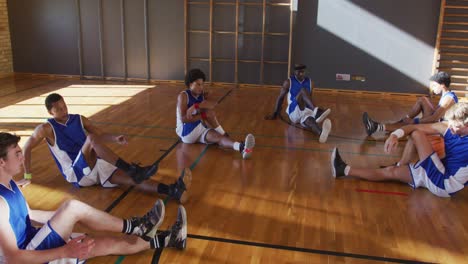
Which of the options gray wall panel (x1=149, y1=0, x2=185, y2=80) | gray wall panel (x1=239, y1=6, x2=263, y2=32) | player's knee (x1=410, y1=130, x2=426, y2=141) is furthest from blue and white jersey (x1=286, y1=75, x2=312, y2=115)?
gray wall panel (x1=149, y1=0, x2=185, y2=80)

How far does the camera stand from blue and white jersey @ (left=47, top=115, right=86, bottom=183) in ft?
14.4

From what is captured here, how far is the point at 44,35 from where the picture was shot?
11.5 m

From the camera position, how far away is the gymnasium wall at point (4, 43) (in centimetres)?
1127

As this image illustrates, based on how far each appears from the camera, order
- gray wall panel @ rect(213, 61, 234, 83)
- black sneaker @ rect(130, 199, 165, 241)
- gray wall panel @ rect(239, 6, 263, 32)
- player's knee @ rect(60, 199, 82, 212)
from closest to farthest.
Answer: player's knee @ rect(60, 199, 82, 212) < black sneaker @ rect(130, 199, 165, 241) < gray wall panel @ rect(239, 6, 263, 32) < gray wall panel @ rect(213, 61, 234, 83)

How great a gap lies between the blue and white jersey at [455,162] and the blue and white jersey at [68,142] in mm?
3623

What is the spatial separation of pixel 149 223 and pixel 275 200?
145 cm

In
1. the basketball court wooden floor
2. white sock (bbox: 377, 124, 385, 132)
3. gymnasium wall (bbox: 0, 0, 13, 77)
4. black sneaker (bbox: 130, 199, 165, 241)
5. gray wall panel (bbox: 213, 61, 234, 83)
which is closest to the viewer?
black sneaker (bbox: 130, 199, 165, 241)

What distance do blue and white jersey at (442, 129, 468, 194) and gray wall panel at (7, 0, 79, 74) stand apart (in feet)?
31.4

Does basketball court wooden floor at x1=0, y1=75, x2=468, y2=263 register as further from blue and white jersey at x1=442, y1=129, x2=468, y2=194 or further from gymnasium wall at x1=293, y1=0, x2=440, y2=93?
gymnasium wall at x1=293, y1=0, x2=440, y2=93

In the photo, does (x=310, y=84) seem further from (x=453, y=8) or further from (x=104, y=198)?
(x=453, y=8)

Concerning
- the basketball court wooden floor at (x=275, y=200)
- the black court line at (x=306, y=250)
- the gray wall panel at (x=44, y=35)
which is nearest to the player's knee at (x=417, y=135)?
the basketball court wooden floor at (x=275, y=200)

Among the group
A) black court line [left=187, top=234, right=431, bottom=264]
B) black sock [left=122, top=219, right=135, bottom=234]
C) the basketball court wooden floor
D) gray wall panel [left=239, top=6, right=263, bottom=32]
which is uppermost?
gray wall panel [left=239, top=6, right=263, bottom=32]

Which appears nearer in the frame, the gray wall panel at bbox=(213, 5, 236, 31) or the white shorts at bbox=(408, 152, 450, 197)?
the white shorts at bbox=(408, 152, 450, 197)

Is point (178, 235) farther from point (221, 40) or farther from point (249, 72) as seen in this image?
point (221, 40)
